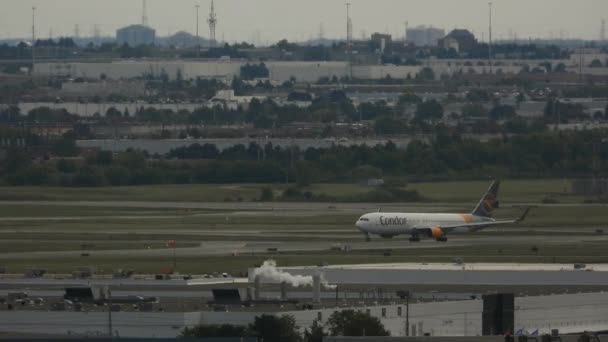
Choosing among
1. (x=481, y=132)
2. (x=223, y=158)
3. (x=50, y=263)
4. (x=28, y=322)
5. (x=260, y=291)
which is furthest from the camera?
(x=481, y=132)

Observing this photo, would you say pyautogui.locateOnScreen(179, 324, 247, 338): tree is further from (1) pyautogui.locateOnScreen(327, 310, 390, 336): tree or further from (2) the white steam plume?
(2) the white steam plume

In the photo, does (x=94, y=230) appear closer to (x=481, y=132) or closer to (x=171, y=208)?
(x=171, y=208)

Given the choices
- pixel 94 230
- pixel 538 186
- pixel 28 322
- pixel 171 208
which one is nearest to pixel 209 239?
pixel 94 230

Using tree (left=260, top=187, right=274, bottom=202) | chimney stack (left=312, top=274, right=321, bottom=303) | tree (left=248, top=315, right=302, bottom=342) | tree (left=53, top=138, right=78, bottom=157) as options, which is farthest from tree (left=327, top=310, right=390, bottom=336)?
tree (left=53, top=138, right=78, bottom=157)

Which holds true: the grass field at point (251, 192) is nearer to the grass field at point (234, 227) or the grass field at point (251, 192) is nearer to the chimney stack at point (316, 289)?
the grass field at point (234, 227)

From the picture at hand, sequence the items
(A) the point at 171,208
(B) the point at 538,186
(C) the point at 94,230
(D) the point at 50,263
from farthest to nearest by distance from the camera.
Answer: (B) the point at 538,186
(A) the point at 171,208
(C) the point at 94,230
(D) the point at 50,263

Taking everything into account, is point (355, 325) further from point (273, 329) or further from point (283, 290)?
point (283, 290)

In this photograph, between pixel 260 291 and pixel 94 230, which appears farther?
pixel 94 230
